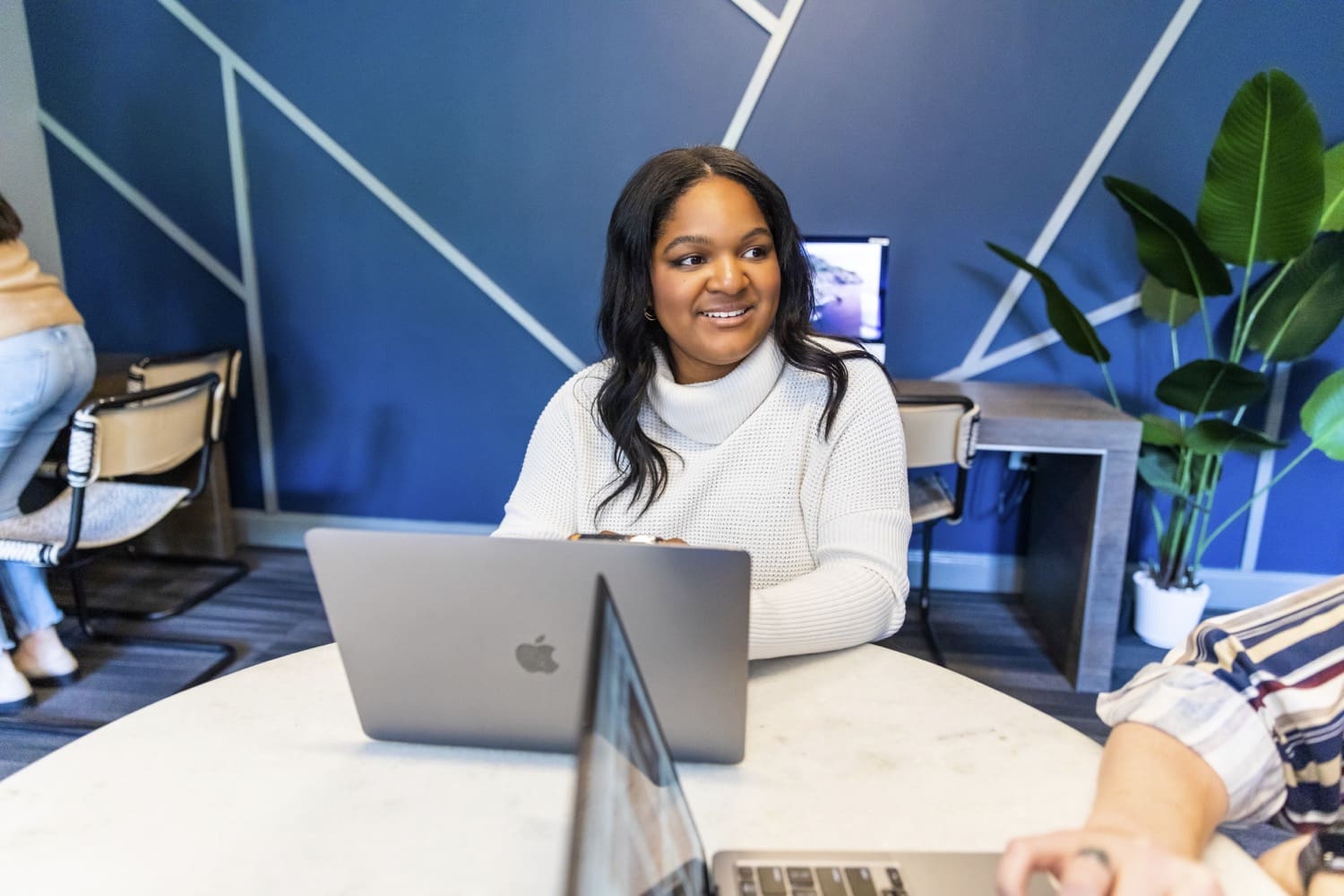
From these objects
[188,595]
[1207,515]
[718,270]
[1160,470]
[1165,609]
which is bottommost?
[188,595]

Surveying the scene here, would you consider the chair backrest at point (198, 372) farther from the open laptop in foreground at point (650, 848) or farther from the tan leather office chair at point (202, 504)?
the open laptop in foreground at point (650, 848)

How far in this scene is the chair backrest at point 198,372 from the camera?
2.53 metres

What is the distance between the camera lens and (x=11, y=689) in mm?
2189

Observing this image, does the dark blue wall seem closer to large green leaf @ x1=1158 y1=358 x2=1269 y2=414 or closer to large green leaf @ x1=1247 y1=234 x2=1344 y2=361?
large green leaf @ x1=1247 y1=234 x2=1344 y2=361

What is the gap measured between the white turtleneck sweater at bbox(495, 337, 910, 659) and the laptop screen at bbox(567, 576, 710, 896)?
0.66 meters

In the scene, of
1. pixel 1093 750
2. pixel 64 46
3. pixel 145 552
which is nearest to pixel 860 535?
pixel 1093 750

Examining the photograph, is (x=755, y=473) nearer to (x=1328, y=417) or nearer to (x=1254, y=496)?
(x=1328, y=417)

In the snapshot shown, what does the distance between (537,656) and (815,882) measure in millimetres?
273

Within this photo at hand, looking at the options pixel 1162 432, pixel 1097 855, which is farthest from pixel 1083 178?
pixel 1097 855

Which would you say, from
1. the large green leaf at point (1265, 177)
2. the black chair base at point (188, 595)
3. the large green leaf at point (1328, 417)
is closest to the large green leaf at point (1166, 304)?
the large green leaf at point (1265, 177)

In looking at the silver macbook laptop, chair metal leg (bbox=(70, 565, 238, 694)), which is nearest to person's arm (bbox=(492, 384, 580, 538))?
the silver macbook laptop

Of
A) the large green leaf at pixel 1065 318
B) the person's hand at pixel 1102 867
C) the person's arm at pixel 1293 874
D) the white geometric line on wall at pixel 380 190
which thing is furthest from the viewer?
Answer: the white geometric line on wall at pixel 380 190

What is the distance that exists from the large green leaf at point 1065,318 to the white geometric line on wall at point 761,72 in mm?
853

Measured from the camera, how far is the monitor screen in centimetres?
256
